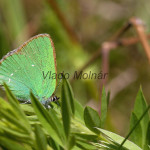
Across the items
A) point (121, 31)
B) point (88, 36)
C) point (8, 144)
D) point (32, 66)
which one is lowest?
point (8, 144)

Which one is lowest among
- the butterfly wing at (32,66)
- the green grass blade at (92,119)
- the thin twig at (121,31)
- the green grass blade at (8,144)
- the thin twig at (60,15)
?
the green grass blade at (8,144)

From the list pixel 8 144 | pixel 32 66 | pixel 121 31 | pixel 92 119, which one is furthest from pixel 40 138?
pixel 121 31

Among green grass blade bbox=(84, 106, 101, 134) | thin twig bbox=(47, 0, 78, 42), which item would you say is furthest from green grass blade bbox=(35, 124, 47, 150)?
thin twig bbox=(47, 0, 78, 42)

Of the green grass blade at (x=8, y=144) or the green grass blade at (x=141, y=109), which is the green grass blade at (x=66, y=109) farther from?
the green grass blade at (x=141, y=109)

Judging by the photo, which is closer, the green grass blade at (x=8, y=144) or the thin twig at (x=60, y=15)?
the green grass blade at (x=8, y=144)

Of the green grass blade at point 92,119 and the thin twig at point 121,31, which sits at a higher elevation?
the thin twig at point 121,31

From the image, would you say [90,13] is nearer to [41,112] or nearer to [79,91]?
[79,91]

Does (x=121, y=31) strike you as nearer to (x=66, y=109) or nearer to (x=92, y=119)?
(x=92, y=119)

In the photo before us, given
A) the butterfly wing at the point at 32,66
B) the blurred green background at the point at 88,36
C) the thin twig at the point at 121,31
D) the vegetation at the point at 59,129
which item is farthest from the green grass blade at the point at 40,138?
the blurred green background at the point at 88,36
